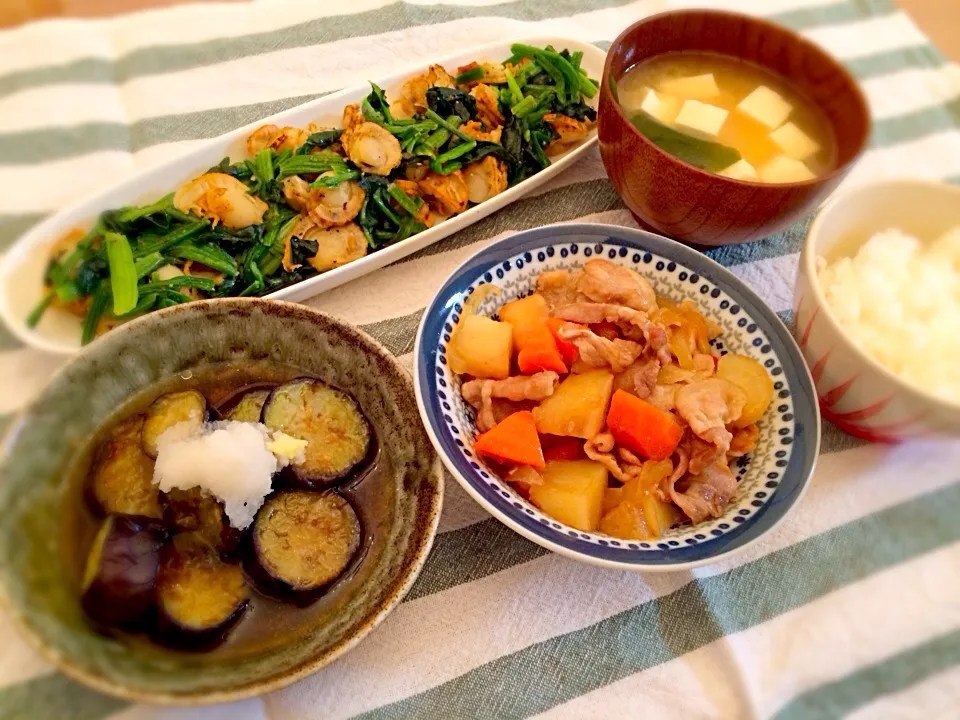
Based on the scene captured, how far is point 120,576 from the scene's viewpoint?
1054 mm

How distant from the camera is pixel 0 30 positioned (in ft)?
7.33

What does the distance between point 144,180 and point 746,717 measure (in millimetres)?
1822

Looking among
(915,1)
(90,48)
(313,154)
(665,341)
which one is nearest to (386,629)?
(665,341)

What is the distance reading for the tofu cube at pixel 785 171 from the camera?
68.5 inches

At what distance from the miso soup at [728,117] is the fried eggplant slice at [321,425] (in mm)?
1072

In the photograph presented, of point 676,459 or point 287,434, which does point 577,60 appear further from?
point 287,434

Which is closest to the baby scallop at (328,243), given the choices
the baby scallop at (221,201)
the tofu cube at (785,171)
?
the baby scallop at (221,201)

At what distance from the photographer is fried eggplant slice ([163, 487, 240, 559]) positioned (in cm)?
115

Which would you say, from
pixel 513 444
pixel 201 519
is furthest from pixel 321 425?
pixel 513 444

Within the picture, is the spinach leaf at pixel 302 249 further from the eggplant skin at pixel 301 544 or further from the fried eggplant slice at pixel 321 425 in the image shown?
the eggplant skin at pixel 301 544

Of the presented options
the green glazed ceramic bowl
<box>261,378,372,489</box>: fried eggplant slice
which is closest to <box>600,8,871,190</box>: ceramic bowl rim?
the green glazed ceramic bowl

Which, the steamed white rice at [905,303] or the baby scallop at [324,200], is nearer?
the steamed white rice at [905,303]

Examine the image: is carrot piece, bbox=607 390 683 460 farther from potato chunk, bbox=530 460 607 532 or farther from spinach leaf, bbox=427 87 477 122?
spinach leaf, bbox=427 87 477 122

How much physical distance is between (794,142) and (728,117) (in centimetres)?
19
